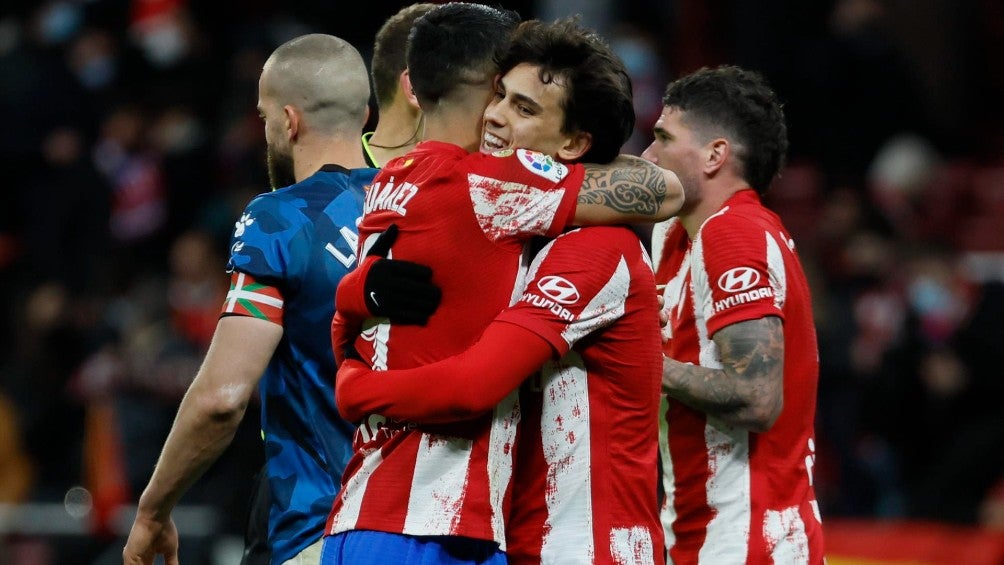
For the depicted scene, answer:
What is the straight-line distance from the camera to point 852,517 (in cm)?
935

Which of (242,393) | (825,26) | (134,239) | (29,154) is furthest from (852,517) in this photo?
(29,154)

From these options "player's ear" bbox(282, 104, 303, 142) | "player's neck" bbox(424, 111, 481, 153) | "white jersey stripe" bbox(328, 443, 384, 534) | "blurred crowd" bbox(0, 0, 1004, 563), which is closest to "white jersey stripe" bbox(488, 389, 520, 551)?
"white jersey stripe" bbox(328, 443, 384, 534)

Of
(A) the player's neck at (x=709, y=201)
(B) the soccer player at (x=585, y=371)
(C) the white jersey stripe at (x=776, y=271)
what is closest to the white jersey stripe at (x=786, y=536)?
(C) the white jersey stripe at (x=776, y=271)

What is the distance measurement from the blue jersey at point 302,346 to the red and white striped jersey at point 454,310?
787 millimetres

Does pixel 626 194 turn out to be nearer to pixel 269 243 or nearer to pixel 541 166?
pixel 541 166

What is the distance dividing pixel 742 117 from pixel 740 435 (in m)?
0.98

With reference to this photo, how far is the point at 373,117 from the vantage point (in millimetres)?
8797

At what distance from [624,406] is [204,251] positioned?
874 cm

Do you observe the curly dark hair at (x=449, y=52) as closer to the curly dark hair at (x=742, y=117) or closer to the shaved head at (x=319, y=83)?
the shaved head at (x=319, y=83)

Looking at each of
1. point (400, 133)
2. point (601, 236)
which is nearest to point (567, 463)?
point (601, 236)

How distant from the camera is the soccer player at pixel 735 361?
425 cm

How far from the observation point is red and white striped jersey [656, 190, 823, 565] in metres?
4.34

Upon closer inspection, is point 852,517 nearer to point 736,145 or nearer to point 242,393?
point 736,145

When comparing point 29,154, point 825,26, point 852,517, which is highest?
point 825,26
